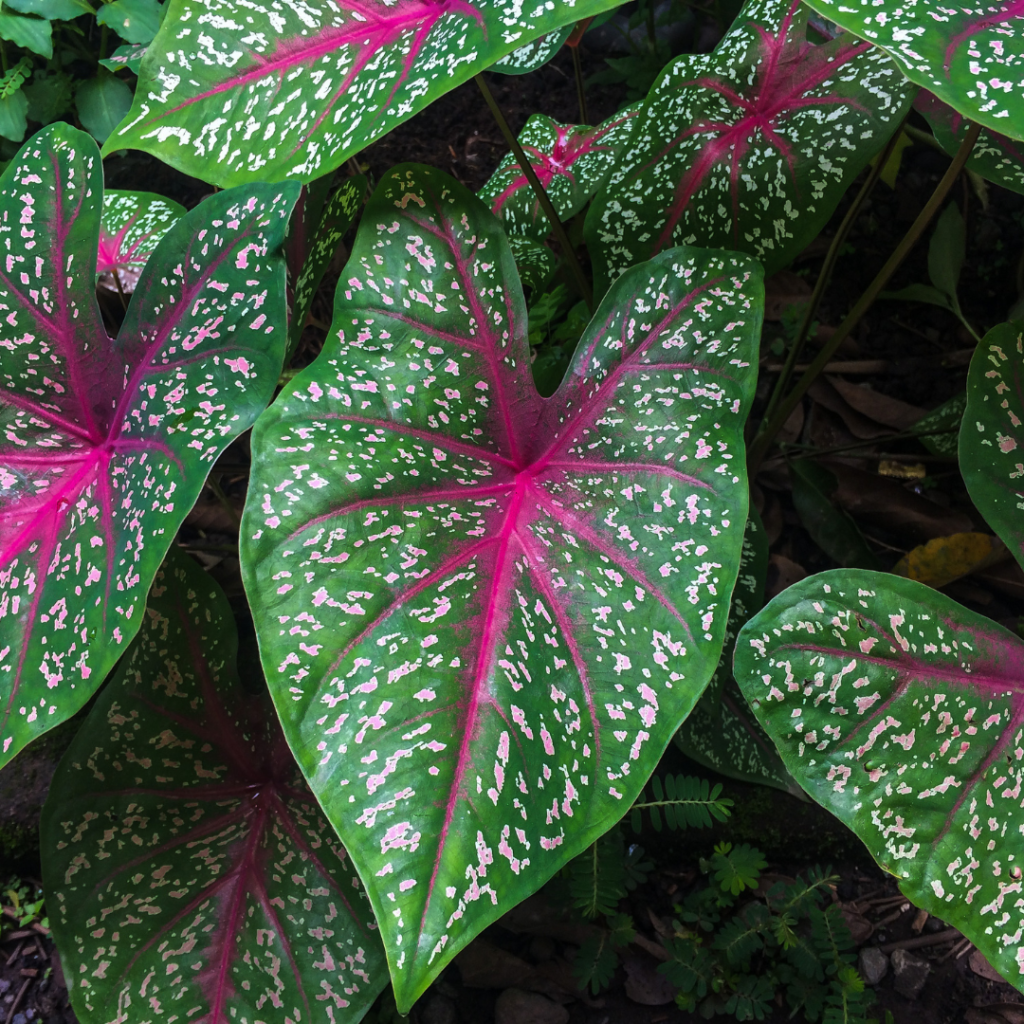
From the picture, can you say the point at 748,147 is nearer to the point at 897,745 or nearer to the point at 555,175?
the point at 555,175

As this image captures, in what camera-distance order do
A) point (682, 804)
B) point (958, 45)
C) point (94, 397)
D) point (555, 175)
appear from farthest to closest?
point (555, 175), point (682, 804), point (94, 397), point (958, 45)

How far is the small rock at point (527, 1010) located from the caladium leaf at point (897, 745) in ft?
2.22

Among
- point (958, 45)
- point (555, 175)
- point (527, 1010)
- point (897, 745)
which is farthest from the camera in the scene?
point (555, 175)

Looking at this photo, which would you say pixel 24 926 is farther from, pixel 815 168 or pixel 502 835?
pixel 815 168

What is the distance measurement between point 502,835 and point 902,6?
0.84m

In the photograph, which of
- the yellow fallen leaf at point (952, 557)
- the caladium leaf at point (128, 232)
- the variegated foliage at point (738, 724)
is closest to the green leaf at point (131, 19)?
the caladium leaf at point (128, 232)

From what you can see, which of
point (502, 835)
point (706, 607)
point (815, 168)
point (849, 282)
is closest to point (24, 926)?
point (502, 835)

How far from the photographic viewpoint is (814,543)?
5.29 ft

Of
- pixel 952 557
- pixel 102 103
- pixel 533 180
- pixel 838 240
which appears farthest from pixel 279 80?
pixel 952 557

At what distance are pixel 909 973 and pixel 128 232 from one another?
1848 mm

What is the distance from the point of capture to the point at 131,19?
1.66 m

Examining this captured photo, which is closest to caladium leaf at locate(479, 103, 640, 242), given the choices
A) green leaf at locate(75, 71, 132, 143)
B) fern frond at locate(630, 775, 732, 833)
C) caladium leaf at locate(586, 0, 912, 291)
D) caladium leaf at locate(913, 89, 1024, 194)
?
caladium leaf at locate(586, 0, 912, 291)

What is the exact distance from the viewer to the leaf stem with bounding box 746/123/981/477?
1.00m

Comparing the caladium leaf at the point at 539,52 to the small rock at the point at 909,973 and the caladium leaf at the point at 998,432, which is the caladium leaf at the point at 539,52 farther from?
the small rock at the point at 909,973
